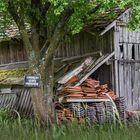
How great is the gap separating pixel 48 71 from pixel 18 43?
6522 millimetres

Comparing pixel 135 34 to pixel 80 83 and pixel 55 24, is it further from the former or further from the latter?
pixel 55 24

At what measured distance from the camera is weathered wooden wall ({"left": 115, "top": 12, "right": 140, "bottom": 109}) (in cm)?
1792

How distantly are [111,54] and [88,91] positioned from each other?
177 centimetres

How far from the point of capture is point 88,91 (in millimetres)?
16562

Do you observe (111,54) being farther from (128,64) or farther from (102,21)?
(102,21)

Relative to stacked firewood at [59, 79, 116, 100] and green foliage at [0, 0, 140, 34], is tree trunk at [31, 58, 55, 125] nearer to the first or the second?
green foliage at [0, 0, 140, 34]

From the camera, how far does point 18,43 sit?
20531 mm

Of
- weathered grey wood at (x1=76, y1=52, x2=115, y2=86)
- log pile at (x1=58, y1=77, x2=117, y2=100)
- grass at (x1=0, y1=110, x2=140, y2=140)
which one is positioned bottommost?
log pile at (x1=58, y1=77, x2=117, y2=100)

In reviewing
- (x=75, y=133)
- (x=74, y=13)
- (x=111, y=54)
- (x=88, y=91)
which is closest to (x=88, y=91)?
(x=88, y=91)

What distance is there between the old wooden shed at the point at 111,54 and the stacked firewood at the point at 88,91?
61cm

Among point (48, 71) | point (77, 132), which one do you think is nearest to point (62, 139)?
point (77, 132)

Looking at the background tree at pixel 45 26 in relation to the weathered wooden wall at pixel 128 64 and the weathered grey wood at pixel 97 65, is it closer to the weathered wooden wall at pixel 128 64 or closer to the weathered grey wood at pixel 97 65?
the weathered grey wood at pixel 97 65

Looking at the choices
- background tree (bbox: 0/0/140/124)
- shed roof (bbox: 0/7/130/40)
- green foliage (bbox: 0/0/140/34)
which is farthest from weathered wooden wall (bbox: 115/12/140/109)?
background tree (bbox: 0/0/140/124)

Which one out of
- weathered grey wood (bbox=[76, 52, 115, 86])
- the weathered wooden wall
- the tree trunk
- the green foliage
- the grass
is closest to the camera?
the grass
